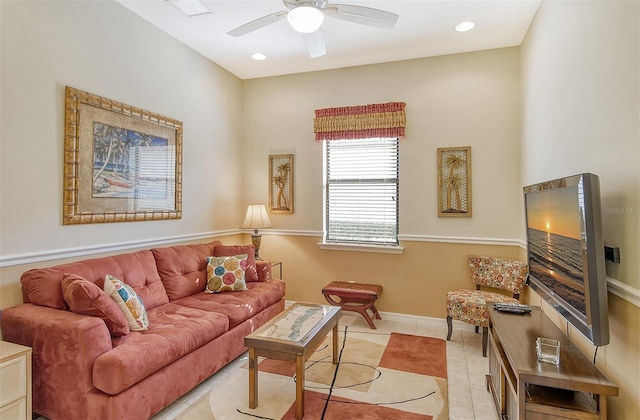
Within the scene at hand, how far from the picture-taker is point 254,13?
3053 mm

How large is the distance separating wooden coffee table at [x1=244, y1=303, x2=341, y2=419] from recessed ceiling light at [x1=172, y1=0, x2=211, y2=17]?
2635 mm

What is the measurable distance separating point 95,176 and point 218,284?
1.44m

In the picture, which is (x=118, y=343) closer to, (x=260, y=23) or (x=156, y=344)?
(x=156, y=344)

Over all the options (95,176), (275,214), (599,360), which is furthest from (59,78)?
(599,360)

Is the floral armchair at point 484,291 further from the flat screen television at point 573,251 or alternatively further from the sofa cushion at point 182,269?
the sofa cushion at point 182,269

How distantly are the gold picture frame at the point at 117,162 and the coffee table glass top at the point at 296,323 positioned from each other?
1.69 meters

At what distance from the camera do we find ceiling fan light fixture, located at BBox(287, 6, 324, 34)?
2229mm

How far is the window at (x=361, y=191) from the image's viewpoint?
164 inches

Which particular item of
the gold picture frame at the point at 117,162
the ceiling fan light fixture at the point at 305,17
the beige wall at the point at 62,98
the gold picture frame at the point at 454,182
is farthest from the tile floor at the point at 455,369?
the ceiling fan light fixture at the point at 305,17

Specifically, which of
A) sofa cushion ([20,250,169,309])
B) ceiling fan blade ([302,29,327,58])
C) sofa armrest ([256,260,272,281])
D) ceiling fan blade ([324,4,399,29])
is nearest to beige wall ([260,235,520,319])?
sofa armrest ([256,260,272,281])

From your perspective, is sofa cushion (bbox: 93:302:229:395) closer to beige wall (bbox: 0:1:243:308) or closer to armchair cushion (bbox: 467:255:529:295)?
beige wall (bbox: 0:1:243:308)

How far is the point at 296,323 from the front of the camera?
2523mm

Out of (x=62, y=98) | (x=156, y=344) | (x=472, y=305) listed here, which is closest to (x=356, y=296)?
(x=472, y=305)

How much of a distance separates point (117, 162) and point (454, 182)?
341 centimetres
